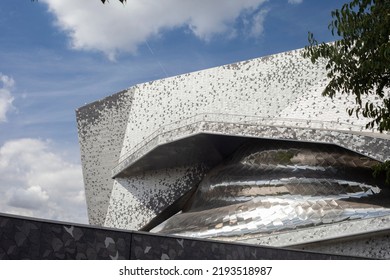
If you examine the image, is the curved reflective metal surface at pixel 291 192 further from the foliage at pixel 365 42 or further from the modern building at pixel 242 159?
the foliage at pixel 365 42

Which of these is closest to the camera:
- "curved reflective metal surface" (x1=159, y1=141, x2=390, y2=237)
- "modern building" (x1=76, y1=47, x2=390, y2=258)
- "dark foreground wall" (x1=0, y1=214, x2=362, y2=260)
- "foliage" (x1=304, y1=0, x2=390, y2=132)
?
"dark foreground wall" (x1=0, y1=214, x2=362, y2=260)

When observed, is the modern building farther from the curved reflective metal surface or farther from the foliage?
the foliage

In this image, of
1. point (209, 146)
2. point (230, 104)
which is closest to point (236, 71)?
point (230, 104)

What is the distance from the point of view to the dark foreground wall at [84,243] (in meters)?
5.41

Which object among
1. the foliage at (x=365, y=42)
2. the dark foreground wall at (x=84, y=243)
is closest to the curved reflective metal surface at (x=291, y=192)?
the foliage at (x=365, y=42)

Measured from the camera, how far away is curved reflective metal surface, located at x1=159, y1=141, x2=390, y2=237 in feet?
58.9

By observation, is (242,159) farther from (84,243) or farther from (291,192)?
(84,243)

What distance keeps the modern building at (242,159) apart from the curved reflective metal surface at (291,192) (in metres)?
0.04

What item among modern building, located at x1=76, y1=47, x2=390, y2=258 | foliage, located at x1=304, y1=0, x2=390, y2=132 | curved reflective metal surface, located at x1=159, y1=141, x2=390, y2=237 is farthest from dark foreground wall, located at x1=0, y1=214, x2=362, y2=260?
curved reflective metal surface, located at x1=159, y1=141, x2=390, y2=237

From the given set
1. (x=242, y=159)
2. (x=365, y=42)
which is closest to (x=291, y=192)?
(x=242, y=159)

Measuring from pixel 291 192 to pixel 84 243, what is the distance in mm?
13963

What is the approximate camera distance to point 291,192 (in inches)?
751

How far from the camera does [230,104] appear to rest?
24594 millimetres

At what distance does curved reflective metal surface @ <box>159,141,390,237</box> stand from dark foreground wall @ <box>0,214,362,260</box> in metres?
11.0
